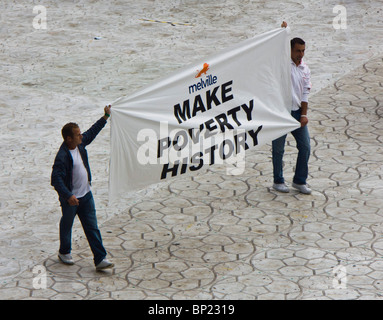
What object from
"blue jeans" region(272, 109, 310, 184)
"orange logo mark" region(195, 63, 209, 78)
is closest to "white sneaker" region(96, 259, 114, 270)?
"orange logo mark" region(195, 63, 209, 78)

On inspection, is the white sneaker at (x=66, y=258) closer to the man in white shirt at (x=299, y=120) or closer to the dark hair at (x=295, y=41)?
the man in white shirt at (x=299, y=120)

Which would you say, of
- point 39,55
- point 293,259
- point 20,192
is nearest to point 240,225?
point 293,259

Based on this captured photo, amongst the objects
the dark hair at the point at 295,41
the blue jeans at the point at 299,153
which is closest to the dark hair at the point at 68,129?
the blue jeans at the point at 299,153

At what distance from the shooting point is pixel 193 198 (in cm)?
1068

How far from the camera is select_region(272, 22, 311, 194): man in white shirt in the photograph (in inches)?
403

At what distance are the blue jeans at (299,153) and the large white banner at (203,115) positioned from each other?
0.31 meters

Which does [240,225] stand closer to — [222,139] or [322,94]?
[222,139]

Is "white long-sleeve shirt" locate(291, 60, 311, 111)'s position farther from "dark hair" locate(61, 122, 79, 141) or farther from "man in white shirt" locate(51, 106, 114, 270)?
"dark hair" locate(61, 122, 79, 141)

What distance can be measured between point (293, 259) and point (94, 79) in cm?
756

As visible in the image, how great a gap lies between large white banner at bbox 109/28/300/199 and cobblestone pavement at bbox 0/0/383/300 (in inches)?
35.6

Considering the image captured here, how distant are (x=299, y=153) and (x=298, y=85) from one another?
0.93 meters

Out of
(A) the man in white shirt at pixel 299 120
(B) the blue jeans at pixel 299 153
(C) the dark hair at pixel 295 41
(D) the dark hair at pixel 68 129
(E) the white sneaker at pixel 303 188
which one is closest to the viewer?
(D) the dark hair at pixel 68 129

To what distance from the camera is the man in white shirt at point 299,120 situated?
33.6ft

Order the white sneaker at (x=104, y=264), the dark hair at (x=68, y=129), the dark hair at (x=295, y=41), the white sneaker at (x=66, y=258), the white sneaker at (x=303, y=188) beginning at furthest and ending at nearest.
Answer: the white sneaker at (x=303, y=188) → the dark hair at (x=295, y=41) → the white sneaker at (x=66, y=258) → the white sneaker at (x=104, y=264) → the dark hair at (x=68, y=129)
